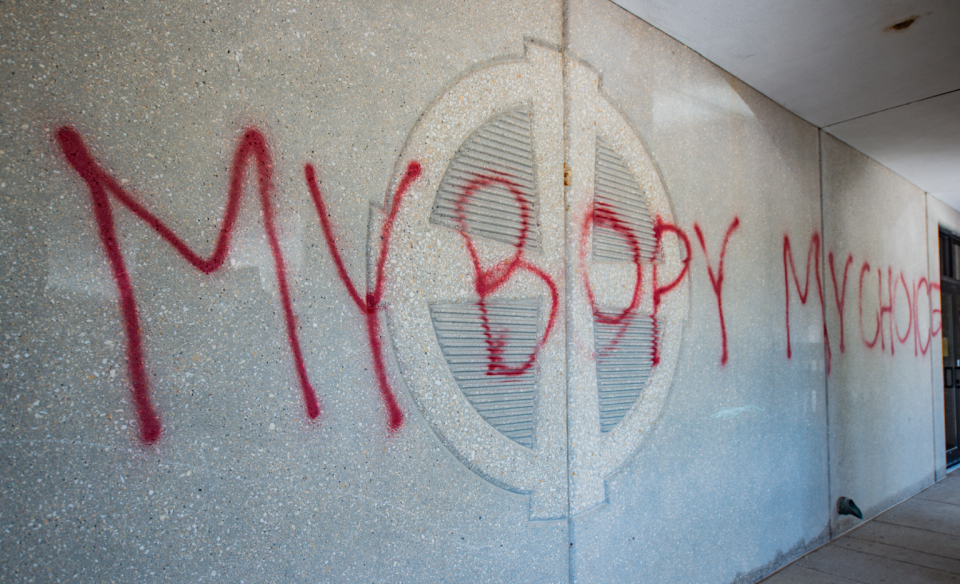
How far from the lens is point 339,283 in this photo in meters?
1.68

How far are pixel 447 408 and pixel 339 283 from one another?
1.87 feet

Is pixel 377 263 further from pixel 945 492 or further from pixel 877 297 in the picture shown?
pixel 945 492

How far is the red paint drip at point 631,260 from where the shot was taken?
235 centimetres

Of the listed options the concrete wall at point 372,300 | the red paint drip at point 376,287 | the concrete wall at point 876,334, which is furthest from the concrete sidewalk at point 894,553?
the red paint drip at point 376,287

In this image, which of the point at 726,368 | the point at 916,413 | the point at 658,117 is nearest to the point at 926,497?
the point at 916,413

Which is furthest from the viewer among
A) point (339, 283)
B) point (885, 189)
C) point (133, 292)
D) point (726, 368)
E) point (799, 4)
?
point (885, 189)

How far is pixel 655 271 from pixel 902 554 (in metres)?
2.88

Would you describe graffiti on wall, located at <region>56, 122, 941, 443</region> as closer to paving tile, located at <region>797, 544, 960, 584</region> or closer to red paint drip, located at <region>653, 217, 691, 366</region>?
red paint drip, located at <region>653, 217, 691, 366</region>

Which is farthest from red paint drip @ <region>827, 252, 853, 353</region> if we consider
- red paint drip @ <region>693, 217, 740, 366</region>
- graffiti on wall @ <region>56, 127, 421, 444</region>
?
graffiti on wall @ <region>56, 127, 421, 444</region>

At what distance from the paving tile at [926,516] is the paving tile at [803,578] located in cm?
164

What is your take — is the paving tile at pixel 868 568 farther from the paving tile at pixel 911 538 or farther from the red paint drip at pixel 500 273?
the red paint drip at pixel 500 273

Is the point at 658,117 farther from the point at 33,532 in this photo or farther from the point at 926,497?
the point at 926,497

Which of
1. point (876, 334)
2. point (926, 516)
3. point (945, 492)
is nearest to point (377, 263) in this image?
point (876, 334)

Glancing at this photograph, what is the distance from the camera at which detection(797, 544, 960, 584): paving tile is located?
3252 mm
